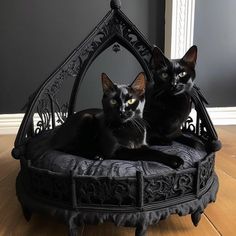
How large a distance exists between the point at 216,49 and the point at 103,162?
1.20 metres

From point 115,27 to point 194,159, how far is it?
509 mm

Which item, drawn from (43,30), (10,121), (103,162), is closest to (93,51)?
(103,162)

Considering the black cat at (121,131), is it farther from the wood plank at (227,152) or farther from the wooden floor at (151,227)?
the wood plank at (227,152)

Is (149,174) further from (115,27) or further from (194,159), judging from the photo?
(115,27)

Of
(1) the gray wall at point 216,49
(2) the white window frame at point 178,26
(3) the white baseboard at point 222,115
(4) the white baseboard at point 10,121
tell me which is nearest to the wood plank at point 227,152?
(3) the white baseboard at point 222,115

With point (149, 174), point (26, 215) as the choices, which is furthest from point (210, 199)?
point (26, 215)

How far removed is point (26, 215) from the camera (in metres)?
0.80

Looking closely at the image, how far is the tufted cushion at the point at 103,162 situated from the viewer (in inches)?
27.3

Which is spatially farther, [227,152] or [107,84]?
[227,152]

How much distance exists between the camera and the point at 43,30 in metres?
1.61

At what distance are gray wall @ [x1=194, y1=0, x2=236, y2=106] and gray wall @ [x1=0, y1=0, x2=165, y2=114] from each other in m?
0.22

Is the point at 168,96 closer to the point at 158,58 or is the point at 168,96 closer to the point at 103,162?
the point at 158,58

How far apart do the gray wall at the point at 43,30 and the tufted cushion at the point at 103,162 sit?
2.82ft

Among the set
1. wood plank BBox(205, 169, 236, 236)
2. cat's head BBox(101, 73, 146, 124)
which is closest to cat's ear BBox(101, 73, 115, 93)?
cat's head BBox(101, 73, 146, 124)
